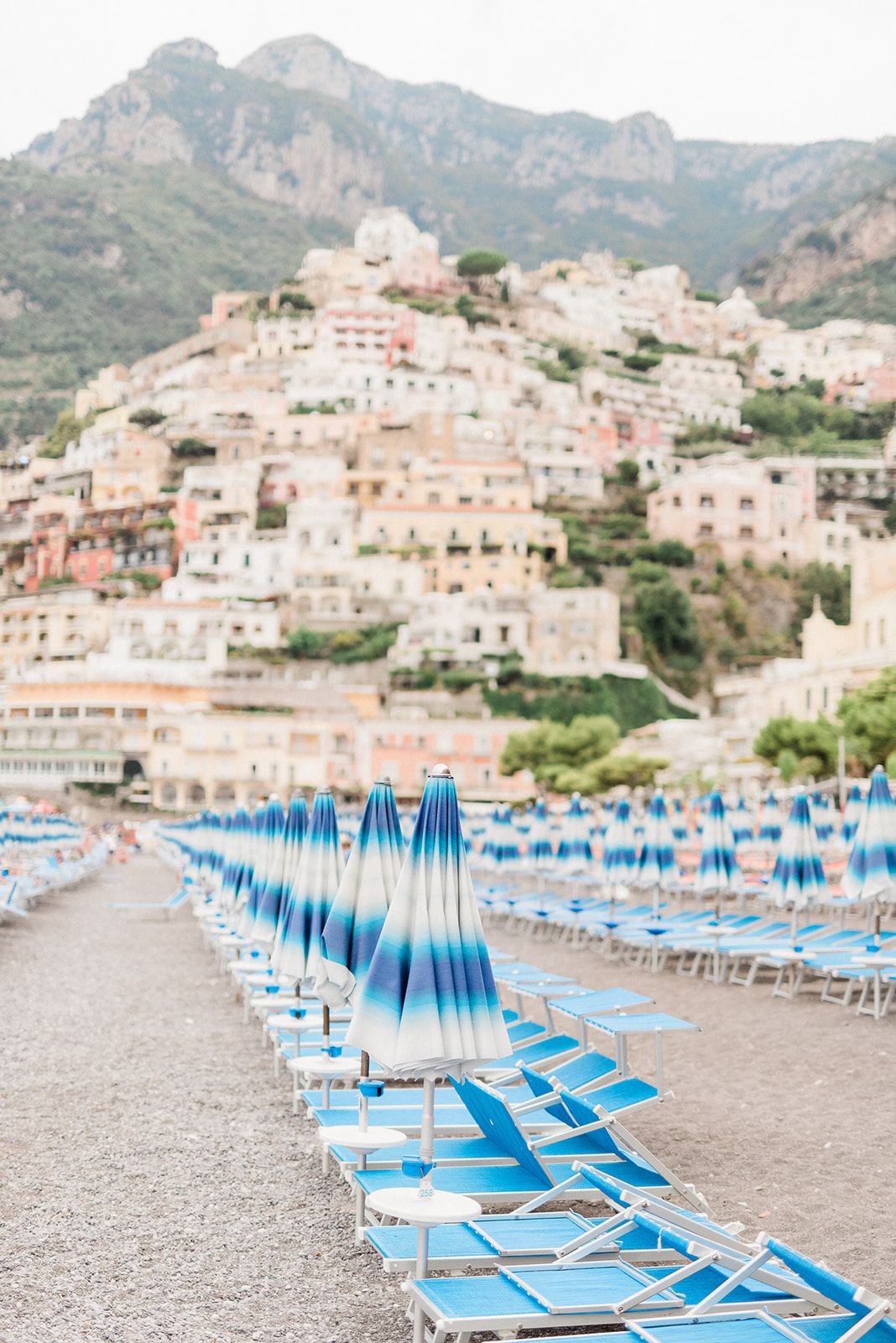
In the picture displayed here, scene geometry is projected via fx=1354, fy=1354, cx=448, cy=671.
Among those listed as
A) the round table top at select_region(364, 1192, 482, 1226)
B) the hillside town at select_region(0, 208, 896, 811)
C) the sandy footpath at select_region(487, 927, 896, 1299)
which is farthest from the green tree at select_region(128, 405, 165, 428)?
the round table top at select_region(364, 1192, 482, 1226)

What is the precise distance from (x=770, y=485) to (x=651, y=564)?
904cm

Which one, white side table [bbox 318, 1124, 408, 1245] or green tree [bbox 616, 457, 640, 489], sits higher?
green tree [bbox 616, 457, 640, 489]

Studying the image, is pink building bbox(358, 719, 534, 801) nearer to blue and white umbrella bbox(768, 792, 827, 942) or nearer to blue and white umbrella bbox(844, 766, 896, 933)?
blue and white umbrella bbox(768, 792, 827, 942)

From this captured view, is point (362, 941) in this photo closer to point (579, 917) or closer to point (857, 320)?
point (579, 917)

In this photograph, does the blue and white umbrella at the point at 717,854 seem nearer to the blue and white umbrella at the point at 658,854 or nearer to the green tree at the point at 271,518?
the blue and white umbrella at the point at 658,854

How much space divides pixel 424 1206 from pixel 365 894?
65.6 inches

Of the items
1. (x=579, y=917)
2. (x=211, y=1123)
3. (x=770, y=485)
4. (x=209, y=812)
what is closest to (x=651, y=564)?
(x=770, y=485)

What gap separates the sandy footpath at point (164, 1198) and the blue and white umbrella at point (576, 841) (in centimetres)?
958

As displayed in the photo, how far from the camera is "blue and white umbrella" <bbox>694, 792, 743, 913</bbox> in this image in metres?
15.1

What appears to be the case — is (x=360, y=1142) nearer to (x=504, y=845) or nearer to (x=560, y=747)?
(x=504, y=845)

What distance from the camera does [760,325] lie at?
127875mm

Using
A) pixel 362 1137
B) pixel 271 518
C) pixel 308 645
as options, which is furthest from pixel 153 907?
pixel 271 518

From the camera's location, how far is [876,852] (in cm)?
1162

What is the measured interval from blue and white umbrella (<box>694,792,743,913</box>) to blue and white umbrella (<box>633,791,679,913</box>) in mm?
1295
